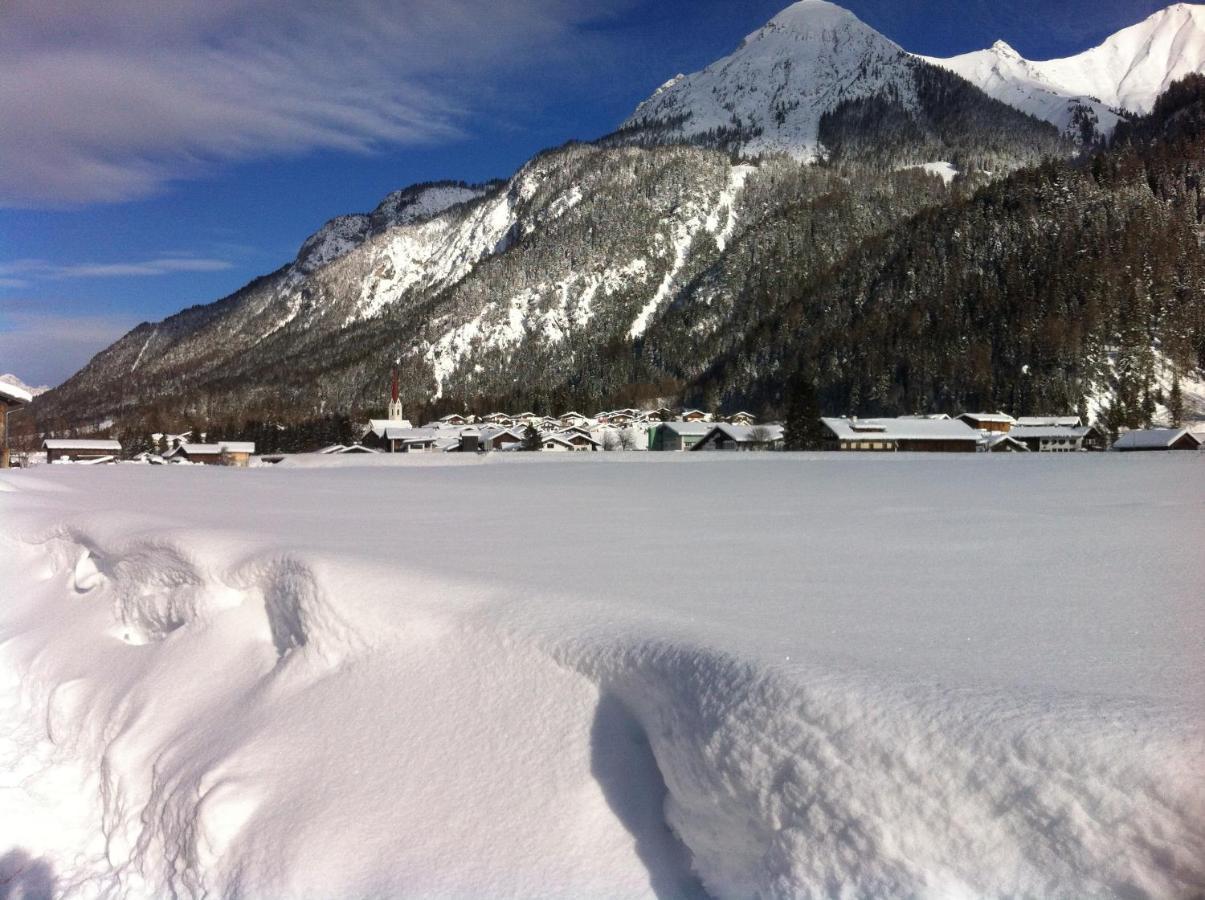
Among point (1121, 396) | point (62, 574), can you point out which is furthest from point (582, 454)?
point (1121, 396)

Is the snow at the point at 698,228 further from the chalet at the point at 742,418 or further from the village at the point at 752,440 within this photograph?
the village at the point at 752,440

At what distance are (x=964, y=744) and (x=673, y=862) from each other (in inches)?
48.2

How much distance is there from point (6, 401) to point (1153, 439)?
58.9m

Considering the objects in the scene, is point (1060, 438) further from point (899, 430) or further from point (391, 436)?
point (391, 436)

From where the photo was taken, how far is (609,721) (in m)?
3.32

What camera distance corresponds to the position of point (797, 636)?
11.9 feet

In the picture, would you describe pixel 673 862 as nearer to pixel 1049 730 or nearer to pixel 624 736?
pixel 624 736

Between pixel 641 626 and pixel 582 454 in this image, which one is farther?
pixel 582 454

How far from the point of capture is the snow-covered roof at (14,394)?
803 inches

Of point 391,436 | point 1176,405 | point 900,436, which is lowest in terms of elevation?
point 900,436

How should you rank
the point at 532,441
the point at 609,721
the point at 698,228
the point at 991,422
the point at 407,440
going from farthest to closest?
1. the point at 698,228
2. the point at 407,440
3. the point at 532,441
4. the point at 991,422
5. the point at 609,721

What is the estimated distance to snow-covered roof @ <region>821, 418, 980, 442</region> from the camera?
52875mm

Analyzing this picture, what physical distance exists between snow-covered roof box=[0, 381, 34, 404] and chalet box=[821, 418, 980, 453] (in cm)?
4652


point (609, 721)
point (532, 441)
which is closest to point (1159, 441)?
point (532, 441)
